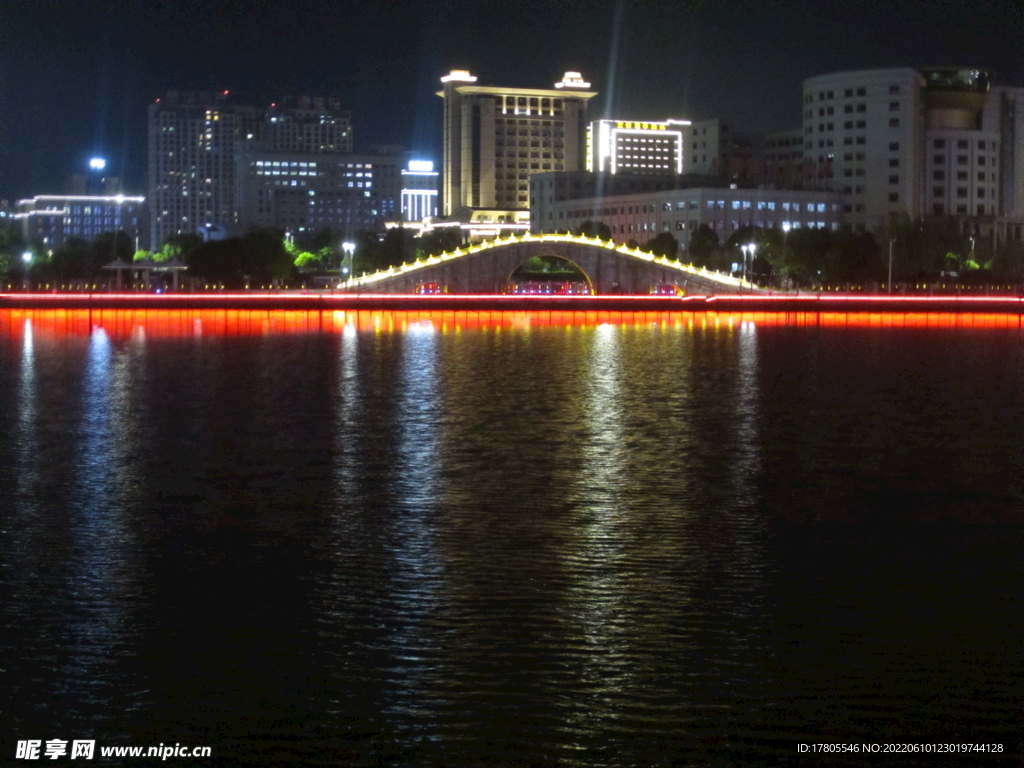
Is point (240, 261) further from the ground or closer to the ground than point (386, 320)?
further from the ground

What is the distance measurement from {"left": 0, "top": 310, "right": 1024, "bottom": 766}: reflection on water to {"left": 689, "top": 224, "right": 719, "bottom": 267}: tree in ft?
282

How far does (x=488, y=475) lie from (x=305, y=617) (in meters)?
8.31

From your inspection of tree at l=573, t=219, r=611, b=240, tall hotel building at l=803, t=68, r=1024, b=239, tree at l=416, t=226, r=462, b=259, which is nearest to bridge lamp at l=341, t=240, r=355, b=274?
tree at l=416, t=226, r=462, b=259

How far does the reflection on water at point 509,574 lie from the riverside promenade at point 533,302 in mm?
54607

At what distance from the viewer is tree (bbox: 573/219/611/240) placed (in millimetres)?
133875

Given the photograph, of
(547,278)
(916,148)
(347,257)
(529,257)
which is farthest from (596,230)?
(529,257)

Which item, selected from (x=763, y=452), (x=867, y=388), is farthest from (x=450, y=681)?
(x=867, y=388)

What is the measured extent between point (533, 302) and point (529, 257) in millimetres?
16212

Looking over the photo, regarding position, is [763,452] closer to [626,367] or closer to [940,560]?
[940,560]

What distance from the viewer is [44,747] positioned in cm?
1044

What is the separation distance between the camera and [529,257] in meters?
108

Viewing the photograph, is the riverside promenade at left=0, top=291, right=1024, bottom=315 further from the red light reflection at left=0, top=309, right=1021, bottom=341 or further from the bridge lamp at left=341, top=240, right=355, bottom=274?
the bridge lamp at left=341, top=240, right=355, bottom=274

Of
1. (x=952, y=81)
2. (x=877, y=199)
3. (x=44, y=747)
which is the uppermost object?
(x=952, y=81)

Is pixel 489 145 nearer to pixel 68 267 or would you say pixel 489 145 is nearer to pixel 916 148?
pixel 916 148
